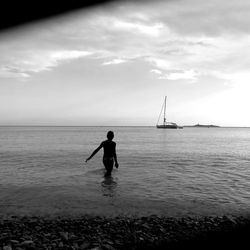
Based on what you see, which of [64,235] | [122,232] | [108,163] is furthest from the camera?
[108,163]

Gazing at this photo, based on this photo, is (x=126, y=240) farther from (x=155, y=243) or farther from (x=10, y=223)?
(x=10, y=223)

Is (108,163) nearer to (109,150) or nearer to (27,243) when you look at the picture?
(109,150)

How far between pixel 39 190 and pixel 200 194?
18.8 ft

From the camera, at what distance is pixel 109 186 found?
402 inches

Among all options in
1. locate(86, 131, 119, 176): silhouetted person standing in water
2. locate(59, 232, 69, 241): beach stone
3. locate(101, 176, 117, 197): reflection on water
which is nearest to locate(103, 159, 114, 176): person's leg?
locate(86, 131, 119, 176): silhouetted person standing in water

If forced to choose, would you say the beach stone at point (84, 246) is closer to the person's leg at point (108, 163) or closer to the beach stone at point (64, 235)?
the beach stone at point (64, 235)

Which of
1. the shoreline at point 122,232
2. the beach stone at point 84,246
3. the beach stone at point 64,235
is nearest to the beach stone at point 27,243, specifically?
the shoreline at point 122,232

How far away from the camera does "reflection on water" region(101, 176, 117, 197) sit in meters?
9.07

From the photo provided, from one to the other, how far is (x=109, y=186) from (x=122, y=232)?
16.5 ft

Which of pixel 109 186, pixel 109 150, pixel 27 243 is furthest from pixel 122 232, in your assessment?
pixel 109 150

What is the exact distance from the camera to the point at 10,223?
567cm

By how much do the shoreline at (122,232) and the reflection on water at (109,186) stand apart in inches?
104

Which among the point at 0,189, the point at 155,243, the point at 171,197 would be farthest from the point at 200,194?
the point at 0,189

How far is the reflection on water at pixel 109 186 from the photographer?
907 cm
